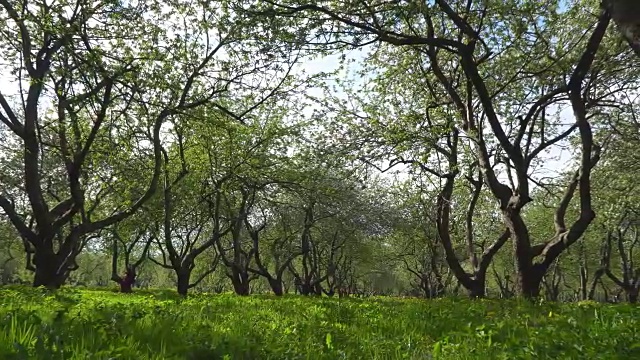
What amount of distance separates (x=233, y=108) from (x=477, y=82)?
15.0 metres

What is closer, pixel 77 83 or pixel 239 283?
pixel 77 83

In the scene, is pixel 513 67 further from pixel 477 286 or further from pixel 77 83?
pixel 77 83

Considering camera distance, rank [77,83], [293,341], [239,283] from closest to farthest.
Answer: [293,341], [77,83], [239,283]

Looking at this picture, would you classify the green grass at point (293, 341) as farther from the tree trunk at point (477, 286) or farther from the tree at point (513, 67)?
the tree trunk at point (477, 286)

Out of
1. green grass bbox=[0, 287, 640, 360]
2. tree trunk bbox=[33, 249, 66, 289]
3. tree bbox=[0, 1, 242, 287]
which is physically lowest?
green grass bbox=[0, 287, 640, 360]

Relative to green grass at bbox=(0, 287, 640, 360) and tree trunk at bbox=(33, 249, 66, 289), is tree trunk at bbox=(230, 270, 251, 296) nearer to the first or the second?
tree trunk at bbox=(33, 249, 66, 289)

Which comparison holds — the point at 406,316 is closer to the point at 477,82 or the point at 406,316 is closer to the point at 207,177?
the point at 477,82

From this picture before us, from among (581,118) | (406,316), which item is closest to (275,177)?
(581,118)

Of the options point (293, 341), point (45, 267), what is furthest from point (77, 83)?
point (293, 341)

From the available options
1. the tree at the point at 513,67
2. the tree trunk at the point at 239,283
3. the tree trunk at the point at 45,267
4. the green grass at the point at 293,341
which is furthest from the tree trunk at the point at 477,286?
the tree trunk at the point at 45,267

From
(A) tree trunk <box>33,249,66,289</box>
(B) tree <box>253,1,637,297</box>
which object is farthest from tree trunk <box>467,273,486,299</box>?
(A) tree trunk <box>33,249,66,289</box>

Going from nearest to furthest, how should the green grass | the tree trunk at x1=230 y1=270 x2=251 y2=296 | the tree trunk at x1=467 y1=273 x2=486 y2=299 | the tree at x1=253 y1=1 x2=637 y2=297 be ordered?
1. the green grass
2. the tree at x1=253 y1=1 x2=637 y2=297
3. the tree trunk at x1=467 y1=273 x2=486 y2=299
4. the tree trunk at x1=230 y1=270 x2=251 y2=296

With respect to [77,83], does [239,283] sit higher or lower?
lower

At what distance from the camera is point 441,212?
65.1 feet
